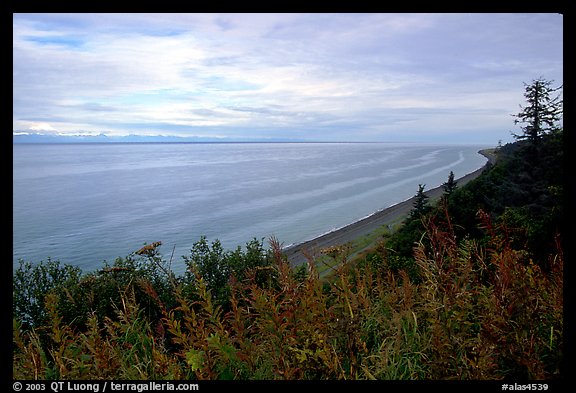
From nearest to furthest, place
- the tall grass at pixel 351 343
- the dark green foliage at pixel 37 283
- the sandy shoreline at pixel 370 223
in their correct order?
the tall grass at pixel 351 343, the dark green foliage at pixel 37 283, the sandy shoreline at pixel 370 223

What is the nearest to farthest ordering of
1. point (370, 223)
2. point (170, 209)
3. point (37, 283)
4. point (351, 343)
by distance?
point (351, 343) → point (37, 283) → point (170, 209) → point (370, 223)

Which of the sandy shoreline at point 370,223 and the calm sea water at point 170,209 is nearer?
the calm sea water at point 170,209

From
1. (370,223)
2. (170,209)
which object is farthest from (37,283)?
(370,223)

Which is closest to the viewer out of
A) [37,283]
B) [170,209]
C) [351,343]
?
[351,343]

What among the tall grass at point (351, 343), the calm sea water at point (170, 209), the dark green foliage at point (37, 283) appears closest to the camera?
the tall grass at point (351, 343)

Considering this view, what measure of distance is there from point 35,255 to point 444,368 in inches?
667

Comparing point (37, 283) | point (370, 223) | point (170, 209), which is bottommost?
point (370, 223)

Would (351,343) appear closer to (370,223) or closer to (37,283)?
(37,283)

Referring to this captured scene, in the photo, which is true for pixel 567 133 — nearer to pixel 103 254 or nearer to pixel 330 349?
pixel 330 349

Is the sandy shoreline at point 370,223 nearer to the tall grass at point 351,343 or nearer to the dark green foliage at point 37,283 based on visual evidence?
the dark green foliage at point 37,283

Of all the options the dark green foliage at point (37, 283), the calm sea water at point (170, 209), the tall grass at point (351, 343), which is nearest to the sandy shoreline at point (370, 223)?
the calm sea water at point (170, 209)

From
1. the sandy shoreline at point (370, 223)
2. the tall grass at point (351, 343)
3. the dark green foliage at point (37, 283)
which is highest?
the tall grass at point (351, 343)

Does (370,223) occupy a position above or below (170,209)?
below

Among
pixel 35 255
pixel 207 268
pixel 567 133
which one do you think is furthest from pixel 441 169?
pixel 567 133
